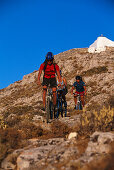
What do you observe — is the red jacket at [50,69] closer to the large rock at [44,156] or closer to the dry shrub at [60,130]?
the dry shrub at [60,130]

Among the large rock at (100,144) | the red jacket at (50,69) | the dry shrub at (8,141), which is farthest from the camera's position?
the red jacket at (50,69)

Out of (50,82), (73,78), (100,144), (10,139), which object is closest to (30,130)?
(10,139)

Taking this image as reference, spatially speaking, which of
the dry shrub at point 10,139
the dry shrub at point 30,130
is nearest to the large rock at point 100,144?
the dry shrub at point 10,139

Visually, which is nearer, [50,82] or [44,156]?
[44,156]

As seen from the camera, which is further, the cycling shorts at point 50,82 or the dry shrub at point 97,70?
the dry shrub at point 97,70

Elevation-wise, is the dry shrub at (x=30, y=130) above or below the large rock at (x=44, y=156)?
above

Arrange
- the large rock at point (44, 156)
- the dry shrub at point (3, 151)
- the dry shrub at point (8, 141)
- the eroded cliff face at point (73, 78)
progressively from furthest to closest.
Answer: the eroded cliff face at point (73, 78) → the dry shrub at point (8, 141) → the dry shrub at point (3, 151) → the large rock at point (44, 156)

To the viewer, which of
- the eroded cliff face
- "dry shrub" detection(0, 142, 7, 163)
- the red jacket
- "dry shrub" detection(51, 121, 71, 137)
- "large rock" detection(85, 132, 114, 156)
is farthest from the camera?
the eroded cliff face

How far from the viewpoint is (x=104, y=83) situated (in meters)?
29.0

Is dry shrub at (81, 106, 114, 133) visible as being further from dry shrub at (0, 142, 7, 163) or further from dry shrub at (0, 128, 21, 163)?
dry shrub at (0, 142, 7, 163)

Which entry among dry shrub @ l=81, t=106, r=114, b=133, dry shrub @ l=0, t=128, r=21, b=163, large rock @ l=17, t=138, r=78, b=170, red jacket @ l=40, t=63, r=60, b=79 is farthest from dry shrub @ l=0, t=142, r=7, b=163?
red jacket @ l=40, t=63, r=60, b=79

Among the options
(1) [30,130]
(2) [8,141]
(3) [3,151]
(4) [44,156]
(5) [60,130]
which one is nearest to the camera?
(4) [44,156]

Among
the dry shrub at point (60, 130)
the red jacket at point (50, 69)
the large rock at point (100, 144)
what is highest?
the red jacket at point (50, 69)

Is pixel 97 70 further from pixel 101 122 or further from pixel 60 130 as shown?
pixel 101 122
